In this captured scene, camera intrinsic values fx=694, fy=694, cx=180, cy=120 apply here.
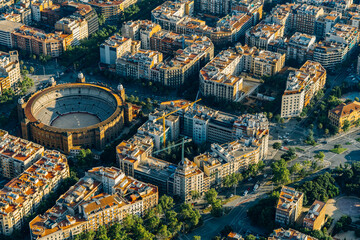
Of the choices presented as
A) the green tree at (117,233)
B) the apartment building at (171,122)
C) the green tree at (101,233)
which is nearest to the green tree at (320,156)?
the apartment building at (171,122)

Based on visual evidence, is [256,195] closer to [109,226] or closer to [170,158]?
[170,158]

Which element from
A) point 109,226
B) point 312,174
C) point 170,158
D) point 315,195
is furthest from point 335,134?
point 109,226

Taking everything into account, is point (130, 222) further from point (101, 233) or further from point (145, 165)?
point (145, 165)

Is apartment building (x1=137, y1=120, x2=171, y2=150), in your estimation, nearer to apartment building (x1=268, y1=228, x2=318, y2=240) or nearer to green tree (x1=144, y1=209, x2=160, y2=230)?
green tree (x1=144, y1=209, x2=160, y2=230)

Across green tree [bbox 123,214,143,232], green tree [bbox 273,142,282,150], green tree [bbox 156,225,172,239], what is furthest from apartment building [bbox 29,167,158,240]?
green tree [bbox 273,142,282,150]

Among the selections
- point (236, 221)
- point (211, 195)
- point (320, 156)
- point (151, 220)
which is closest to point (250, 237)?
point (236, 221)

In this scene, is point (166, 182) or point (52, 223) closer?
point (52, 223)
